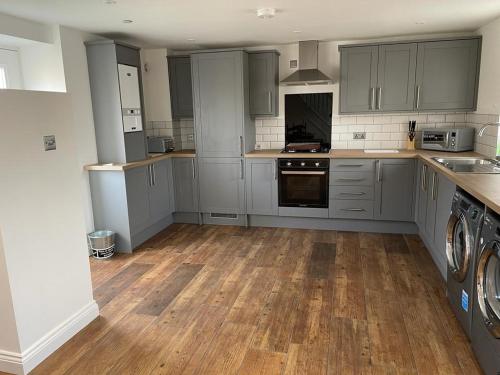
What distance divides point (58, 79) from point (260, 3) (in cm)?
205

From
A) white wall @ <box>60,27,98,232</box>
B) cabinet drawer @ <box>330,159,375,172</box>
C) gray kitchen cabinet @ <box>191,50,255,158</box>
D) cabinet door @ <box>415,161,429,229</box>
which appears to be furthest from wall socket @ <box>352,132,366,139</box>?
white wall @ <box>60,27,98,232</box>

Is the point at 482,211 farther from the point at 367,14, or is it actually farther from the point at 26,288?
the point at 26,288

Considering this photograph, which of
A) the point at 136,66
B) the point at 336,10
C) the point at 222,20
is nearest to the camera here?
the point at 336,10

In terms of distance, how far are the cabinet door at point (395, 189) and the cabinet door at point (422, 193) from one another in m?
0.11

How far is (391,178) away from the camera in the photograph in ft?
14.2

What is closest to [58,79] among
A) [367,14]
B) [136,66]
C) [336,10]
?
[136,66]

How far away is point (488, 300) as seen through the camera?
6.58 ft

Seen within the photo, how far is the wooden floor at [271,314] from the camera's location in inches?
87.2

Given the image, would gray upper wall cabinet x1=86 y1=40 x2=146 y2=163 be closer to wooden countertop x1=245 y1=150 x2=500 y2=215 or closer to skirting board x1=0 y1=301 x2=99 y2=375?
wooden countertop x1=245 y1=150 x2=500 y2=215

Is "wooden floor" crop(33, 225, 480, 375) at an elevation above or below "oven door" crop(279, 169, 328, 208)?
below

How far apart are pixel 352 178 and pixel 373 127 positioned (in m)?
0.82

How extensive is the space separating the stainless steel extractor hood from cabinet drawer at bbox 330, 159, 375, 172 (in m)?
0.99

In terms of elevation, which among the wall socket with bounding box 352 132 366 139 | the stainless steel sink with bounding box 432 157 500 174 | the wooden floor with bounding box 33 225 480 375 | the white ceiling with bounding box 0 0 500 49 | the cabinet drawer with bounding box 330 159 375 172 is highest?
the white ceiling with bounding box 0 0 500 49

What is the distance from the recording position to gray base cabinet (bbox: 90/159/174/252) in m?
3.93
